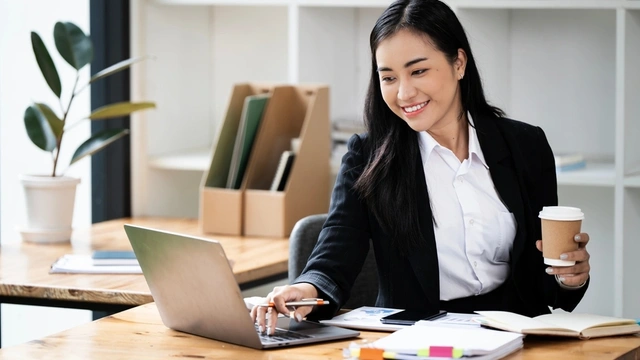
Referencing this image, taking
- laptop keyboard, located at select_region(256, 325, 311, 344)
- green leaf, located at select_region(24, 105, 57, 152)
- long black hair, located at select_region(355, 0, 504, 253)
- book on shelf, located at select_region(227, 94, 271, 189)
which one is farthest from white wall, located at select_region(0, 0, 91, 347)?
laptop keyboard, located at select_region(256, 325, 311, 344)

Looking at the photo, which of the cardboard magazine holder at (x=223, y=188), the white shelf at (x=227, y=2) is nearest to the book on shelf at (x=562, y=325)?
the cardboard magazine holder at (x=223, y=188)

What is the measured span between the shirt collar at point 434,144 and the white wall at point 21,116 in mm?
1616

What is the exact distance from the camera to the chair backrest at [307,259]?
7.43ft

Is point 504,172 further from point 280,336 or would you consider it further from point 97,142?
point 97,142

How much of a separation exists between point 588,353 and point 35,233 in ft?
5.79

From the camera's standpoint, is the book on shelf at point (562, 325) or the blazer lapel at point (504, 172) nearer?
the book on shelf at point (562, 325)

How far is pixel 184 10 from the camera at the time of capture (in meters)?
3.47

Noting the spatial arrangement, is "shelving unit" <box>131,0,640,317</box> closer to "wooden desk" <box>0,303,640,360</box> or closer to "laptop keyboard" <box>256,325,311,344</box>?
"wooden desk" <box>0,303,640,360</box>

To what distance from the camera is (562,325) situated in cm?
160

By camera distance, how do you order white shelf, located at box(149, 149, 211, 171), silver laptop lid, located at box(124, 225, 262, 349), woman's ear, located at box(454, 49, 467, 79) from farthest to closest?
white shelf, located at box(149, 149, 211, 171) → woman's ear, located at box(454, 49, 467, 79) → silver laptop lid, located at box(124, 225, 262, 349)

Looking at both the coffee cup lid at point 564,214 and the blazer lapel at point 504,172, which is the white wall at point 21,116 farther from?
the coffee cup lid at point 564,214

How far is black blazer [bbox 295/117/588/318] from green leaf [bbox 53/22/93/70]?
1023 mm

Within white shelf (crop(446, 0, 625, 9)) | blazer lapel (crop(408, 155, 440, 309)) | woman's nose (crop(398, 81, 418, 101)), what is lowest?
blazer lapel (crop(408, 155, 440, 309))

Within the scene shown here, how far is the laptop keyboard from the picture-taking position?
61.6 inches
